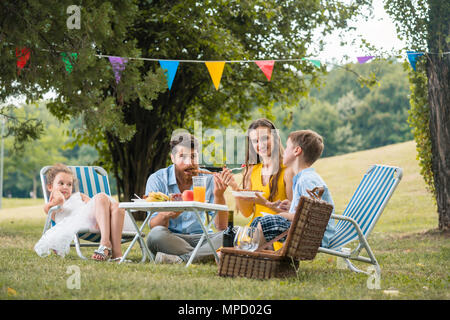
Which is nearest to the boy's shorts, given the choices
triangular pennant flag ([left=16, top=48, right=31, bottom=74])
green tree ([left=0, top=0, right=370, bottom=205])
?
triangular pennant flag ([left=16, top=48, right=31, bottom=74])

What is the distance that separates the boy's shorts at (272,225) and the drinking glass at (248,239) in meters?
0.09

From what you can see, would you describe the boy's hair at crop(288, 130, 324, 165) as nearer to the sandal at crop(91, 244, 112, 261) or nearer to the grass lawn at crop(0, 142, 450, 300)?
the grass lawn at crop(0, 142, 450, 300)

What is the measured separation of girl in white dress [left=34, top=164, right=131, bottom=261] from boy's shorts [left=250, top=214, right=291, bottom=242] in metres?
1.41

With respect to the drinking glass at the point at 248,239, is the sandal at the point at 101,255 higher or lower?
lower

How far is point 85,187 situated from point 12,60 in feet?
5.84

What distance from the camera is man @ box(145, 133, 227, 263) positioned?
449 cm

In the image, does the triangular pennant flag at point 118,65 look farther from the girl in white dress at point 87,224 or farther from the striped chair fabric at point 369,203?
the striped chair fabric at point 369,203

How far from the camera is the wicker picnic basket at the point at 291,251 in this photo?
3.41 metres

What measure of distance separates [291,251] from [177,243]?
1295 millimetres

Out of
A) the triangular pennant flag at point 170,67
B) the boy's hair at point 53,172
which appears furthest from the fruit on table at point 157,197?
the triangular pennant flag at point 170,67

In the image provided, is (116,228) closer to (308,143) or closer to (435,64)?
(308,143)

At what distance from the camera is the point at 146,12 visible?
9688mm

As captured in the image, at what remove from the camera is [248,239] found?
12.1 ft

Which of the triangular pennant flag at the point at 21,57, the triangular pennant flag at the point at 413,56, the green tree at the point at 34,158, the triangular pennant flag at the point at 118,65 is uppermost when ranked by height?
the triangular pennant flag at the point at 413,56
